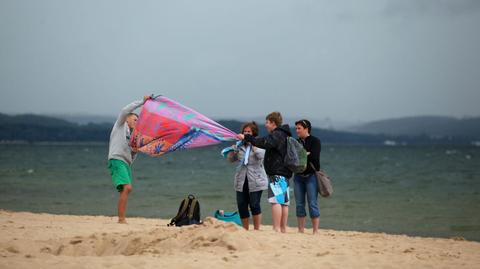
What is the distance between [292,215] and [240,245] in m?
10.6

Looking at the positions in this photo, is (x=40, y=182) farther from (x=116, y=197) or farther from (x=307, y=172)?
(x=307, y=172)

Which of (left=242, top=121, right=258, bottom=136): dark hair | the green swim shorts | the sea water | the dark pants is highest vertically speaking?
(left=242, top=121, right=258, bottom=136): dark hair

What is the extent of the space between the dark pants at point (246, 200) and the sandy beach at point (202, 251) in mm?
813

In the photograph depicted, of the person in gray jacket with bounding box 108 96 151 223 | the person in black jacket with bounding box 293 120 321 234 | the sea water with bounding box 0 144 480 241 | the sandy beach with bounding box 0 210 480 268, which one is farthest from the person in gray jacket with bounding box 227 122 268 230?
the sea water with bounding box 0 144 480 241

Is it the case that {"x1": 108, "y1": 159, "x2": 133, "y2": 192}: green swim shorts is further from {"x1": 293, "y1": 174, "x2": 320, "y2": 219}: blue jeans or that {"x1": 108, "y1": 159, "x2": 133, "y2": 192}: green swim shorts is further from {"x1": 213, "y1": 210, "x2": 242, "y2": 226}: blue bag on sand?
{"x1": 293, "y1": 174, "x2": 320, "y2": 219}: blue jeans

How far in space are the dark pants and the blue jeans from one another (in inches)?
31.6

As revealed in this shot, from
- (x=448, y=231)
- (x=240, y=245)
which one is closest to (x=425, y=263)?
(x=240, y=245)

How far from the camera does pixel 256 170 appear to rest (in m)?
9.05

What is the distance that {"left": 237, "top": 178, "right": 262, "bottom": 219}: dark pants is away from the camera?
355 inches

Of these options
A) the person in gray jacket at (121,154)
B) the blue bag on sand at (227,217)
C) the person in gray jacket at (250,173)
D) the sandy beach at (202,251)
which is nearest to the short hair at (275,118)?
the person in gray jacket at (250,173)

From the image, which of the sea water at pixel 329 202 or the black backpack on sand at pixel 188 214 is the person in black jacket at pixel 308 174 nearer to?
the black backpack on sand at pixel 188 214

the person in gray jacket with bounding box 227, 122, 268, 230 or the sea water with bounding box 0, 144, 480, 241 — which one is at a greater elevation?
the person in gray jacket with bounding box 227, 122, 268, 230

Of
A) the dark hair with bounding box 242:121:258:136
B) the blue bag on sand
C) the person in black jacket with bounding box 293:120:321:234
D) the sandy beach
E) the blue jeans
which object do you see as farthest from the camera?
the blue bag on sand

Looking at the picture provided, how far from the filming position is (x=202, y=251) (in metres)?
7.23
